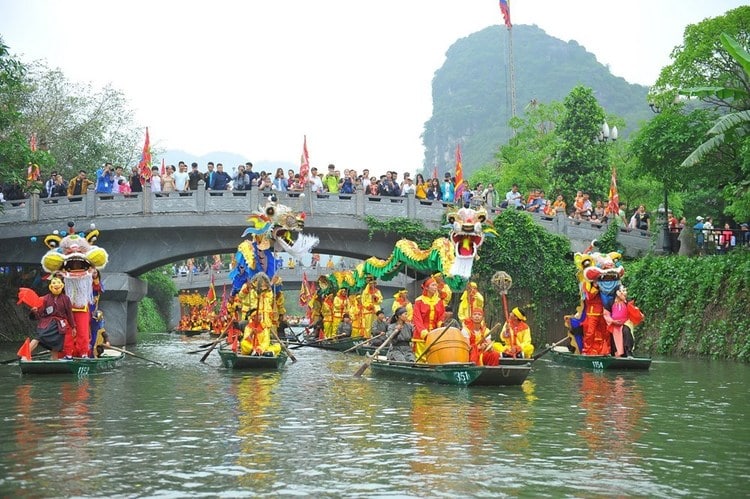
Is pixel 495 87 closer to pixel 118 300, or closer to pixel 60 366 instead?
pixel 118 300

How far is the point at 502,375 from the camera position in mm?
16234

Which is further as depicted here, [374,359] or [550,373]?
[550,373]

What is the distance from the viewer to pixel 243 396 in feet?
51.4

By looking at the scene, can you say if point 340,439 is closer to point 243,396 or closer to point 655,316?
point 243,396

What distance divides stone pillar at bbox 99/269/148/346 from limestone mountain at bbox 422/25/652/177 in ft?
282

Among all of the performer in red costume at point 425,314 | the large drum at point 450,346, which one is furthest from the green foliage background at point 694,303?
the large drum at point 450,346

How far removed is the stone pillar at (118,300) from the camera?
3136 cm

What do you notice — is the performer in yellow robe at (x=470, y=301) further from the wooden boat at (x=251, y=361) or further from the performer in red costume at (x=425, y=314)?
the wooden boat at (x=251, y=361)

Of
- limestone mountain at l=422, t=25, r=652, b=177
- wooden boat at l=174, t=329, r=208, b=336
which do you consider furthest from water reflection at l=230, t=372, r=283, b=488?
limestone mountain at l=422, t=25, r=652, b=177

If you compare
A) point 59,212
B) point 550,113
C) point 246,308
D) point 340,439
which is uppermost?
point 550,113

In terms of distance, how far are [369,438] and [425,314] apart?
6890 mm

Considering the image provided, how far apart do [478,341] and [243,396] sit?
4.53m

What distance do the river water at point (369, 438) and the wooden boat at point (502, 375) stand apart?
0.19m

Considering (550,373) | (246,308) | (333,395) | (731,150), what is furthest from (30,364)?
(731,150)
